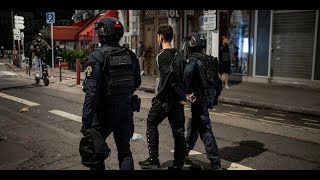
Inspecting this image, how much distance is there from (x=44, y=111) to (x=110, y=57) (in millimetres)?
5696

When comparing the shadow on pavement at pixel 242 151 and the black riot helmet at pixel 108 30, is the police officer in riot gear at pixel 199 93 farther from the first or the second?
the black riot helmet at pixel 108 30

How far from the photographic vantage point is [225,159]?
17.4 feet

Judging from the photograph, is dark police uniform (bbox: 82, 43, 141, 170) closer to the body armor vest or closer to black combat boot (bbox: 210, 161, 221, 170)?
the body armor vest

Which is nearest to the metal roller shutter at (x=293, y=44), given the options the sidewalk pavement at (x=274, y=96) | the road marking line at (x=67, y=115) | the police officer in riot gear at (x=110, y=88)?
the sidewalk pavement at (x=274, y=96)

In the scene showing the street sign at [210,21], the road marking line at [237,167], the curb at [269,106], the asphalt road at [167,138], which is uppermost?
the street sign at [210,21]

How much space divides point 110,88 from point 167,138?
2912 millimetres

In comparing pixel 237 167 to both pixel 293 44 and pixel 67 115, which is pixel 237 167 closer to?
pixel 67 115

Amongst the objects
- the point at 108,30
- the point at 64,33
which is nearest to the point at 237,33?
the point at 108,30

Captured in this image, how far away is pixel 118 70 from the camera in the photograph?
3754 mm

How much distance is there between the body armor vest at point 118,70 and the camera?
3.71 m

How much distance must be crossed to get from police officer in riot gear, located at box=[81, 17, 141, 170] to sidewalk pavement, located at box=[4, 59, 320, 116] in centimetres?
652

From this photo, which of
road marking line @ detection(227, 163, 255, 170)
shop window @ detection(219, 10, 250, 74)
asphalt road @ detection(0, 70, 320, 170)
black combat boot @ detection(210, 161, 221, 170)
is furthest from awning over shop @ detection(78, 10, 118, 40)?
black combat boot @ detection(210, 161, 221, 170)

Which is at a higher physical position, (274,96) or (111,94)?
(111,94)
